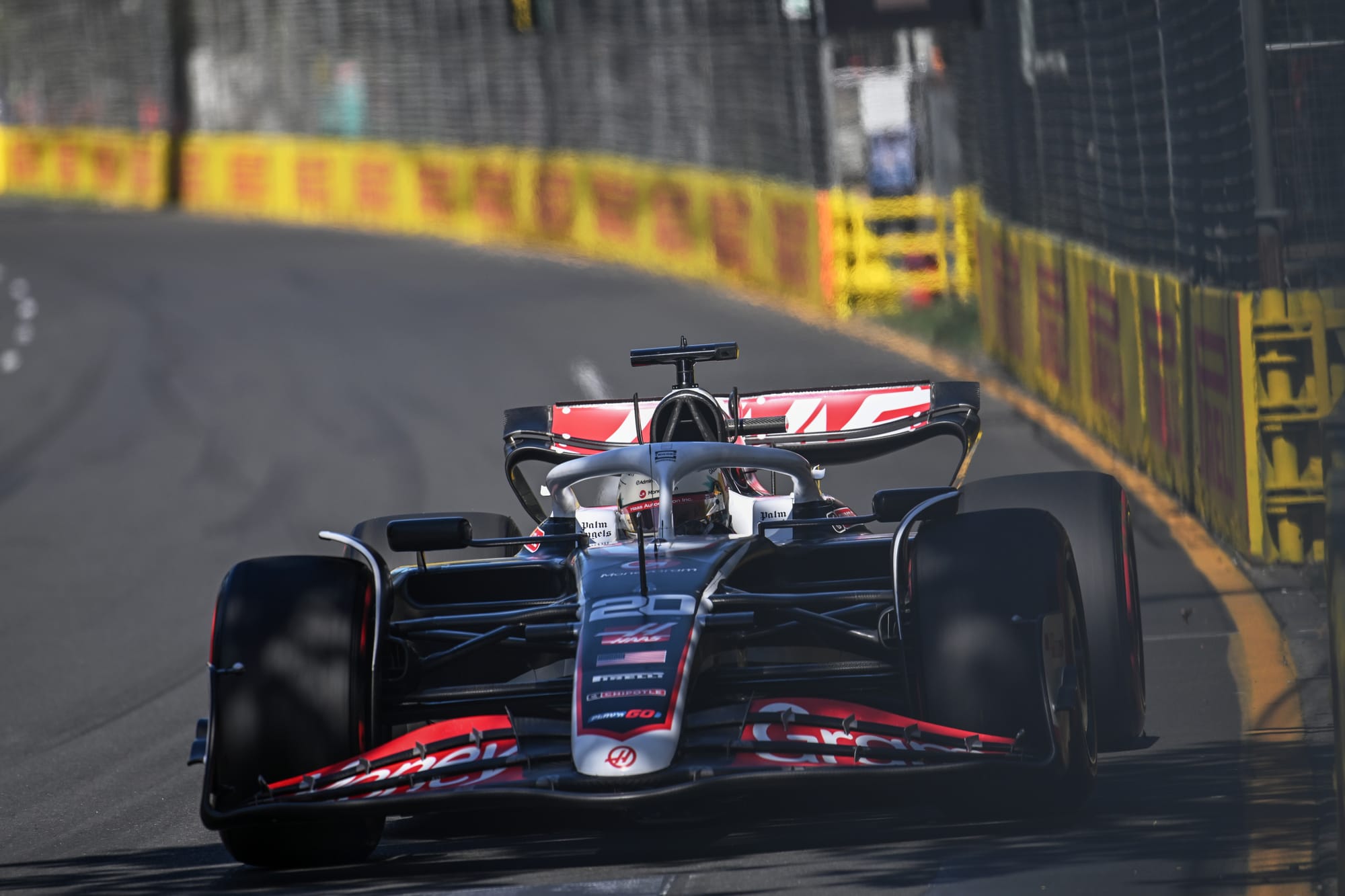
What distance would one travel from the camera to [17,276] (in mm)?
34750

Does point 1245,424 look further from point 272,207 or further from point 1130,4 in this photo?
point 272,207

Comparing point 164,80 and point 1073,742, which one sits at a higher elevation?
point 164,80

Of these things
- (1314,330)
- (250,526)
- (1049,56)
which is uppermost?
(1049,56)

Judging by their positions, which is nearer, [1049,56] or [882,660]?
[882,660]

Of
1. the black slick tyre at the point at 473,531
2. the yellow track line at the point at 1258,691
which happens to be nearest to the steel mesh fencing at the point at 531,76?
the yellow track line at the point at 1258,691

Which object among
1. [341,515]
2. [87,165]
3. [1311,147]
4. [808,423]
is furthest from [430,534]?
[87,165]

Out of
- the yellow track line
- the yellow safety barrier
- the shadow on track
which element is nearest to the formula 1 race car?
the shadow on track

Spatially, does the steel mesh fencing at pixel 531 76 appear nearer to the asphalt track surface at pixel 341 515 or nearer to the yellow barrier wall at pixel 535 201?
the yellow barrier wall at pixel 535 201

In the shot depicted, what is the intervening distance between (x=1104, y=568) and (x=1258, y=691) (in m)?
1.09

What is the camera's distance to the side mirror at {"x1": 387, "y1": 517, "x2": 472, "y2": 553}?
796 centimetres

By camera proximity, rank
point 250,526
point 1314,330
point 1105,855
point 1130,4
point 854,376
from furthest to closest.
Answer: point 854,376, point 250,526, point 1130,4, point 1314,330, point 1105,855

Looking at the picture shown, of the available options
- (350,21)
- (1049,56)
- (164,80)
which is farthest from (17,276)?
(1049,56)

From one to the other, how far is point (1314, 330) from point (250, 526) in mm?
7488

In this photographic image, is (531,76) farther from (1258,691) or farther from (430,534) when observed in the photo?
(430,534)
